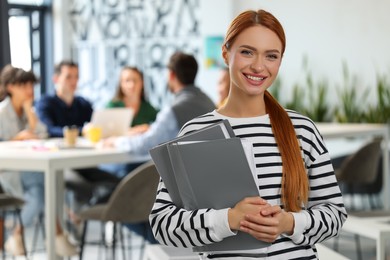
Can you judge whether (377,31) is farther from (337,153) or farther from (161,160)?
(161,160)

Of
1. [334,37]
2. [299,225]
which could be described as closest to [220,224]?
[299,225]

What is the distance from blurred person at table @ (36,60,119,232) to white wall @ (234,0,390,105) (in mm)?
2866

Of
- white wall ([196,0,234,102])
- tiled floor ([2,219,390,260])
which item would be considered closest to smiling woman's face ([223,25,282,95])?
tiled floor ([2,219,390,260])

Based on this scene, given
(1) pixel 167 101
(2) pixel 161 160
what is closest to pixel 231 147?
(2) pixel 161 160

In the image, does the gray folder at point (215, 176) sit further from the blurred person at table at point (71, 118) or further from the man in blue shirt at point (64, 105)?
the man in blue shirt at point (64, 105)

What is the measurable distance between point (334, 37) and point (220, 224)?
7.15 m

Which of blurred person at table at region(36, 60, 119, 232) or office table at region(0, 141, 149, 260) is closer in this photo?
office table at region(0, 141, 149, 260)

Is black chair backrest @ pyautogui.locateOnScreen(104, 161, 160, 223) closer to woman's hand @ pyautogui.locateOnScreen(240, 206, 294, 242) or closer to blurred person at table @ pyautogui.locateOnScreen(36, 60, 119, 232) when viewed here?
blurred person at table @ pyautogui.locateOnScreen(36, 60, 119, 232)

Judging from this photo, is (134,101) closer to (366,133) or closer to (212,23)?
(366,133)

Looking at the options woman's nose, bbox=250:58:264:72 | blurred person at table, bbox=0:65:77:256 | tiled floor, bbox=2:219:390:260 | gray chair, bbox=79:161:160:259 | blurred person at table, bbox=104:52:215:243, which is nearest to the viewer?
woman's nose, bbox=250:58:264:72

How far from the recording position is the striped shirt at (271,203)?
1751 mm

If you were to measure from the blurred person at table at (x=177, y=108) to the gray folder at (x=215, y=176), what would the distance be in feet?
9.78

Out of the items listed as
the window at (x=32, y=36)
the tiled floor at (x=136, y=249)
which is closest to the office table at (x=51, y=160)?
the tiled floor at (x=136, y=249)

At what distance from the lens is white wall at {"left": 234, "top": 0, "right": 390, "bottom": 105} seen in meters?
8.29
